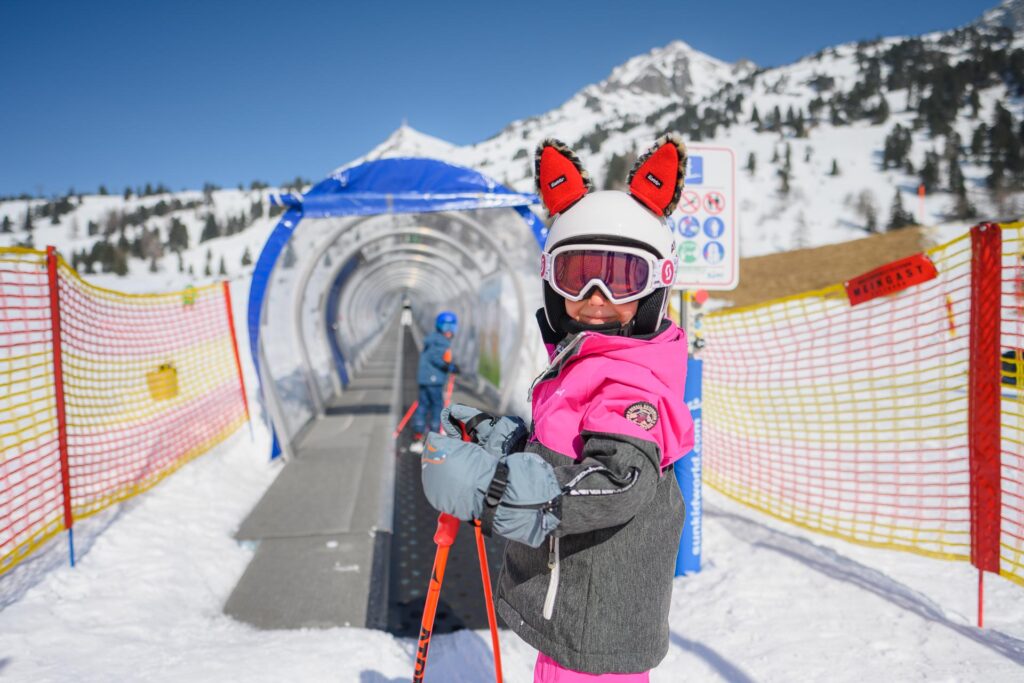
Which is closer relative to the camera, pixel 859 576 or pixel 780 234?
pixel 859 576

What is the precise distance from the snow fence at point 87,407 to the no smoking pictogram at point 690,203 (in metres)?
4.05

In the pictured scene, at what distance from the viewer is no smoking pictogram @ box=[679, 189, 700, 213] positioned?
3.72 m

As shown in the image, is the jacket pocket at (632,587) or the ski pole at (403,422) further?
the ski pole at (403,422)

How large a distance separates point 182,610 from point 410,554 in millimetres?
1519

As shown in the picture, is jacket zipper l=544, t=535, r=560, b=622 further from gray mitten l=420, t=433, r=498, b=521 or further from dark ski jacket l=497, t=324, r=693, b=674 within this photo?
gray mitten l=420, t=433, r=498, b=521

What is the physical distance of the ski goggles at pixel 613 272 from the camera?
1.73 metres

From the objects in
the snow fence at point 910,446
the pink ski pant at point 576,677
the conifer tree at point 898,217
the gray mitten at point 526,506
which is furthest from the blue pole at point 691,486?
the conifer tree at point 898,217

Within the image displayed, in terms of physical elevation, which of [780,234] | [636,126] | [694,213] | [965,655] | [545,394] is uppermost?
[636,126]

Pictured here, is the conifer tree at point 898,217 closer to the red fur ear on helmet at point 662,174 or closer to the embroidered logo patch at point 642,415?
the red fur ear on helmet at point 662,174

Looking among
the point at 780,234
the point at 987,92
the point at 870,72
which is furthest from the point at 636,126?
the point at 780,234

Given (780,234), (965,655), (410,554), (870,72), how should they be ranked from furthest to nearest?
(870,72) < (780,234) < (410,554) < (965,655)

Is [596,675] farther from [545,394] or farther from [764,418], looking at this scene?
[764,418]

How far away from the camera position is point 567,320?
1833 mm

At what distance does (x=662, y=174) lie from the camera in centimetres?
183
